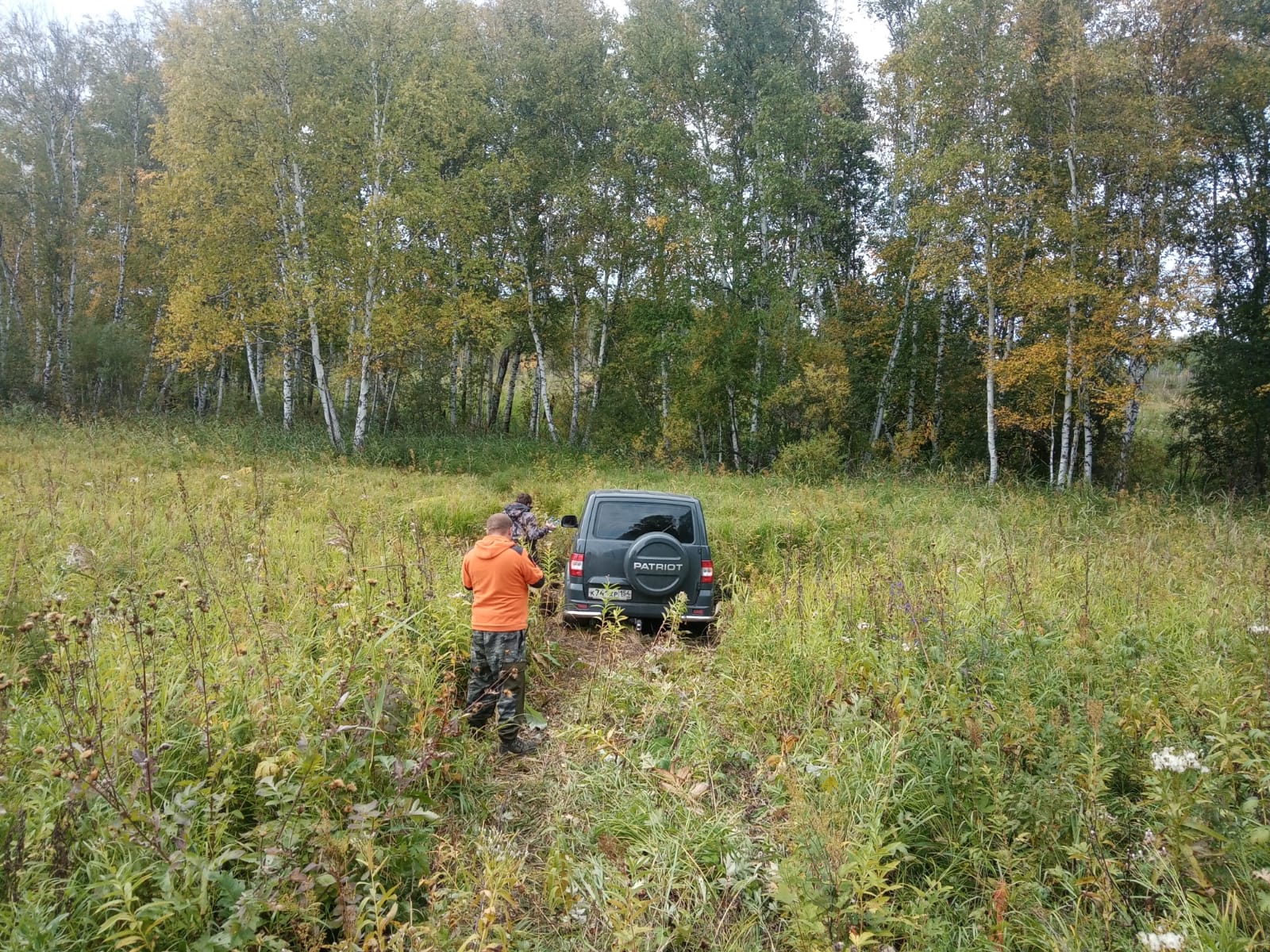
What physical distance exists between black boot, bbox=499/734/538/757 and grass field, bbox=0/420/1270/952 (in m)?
0.13

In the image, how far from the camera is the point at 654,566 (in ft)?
22.0

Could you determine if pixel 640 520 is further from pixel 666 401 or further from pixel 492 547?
pixel 666 401

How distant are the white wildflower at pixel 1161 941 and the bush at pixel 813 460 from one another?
46.2ft

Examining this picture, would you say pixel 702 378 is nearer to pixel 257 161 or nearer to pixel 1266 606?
pixel 257 161

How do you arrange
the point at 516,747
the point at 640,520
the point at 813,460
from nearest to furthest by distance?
the point at 516,747
the point at 640,520
the point at 813,460

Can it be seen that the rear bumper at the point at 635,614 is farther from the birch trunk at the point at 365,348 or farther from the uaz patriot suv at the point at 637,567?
the birch trunk at the point at 365,348

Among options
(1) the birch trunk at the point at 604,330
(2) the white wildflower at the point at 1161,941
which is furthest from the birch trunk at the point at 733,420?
(2) the white wildflower at the point at 1161,941

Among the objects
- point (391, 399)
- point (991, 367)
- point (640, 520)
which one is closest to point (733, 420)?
point (991, 367)

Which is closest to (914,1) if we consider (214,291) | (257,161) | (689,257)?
(689,257)

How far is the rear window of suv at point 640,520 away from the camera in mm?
7047

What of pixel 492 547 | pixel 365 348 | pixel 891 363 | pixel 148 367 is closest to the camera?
pixel 492 547

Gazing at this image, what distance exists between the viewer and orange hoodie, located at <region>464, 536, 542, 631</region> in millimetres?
4828

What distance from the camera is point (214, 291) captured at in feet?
54.4

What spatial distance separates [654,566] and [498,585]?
2.23 metres
